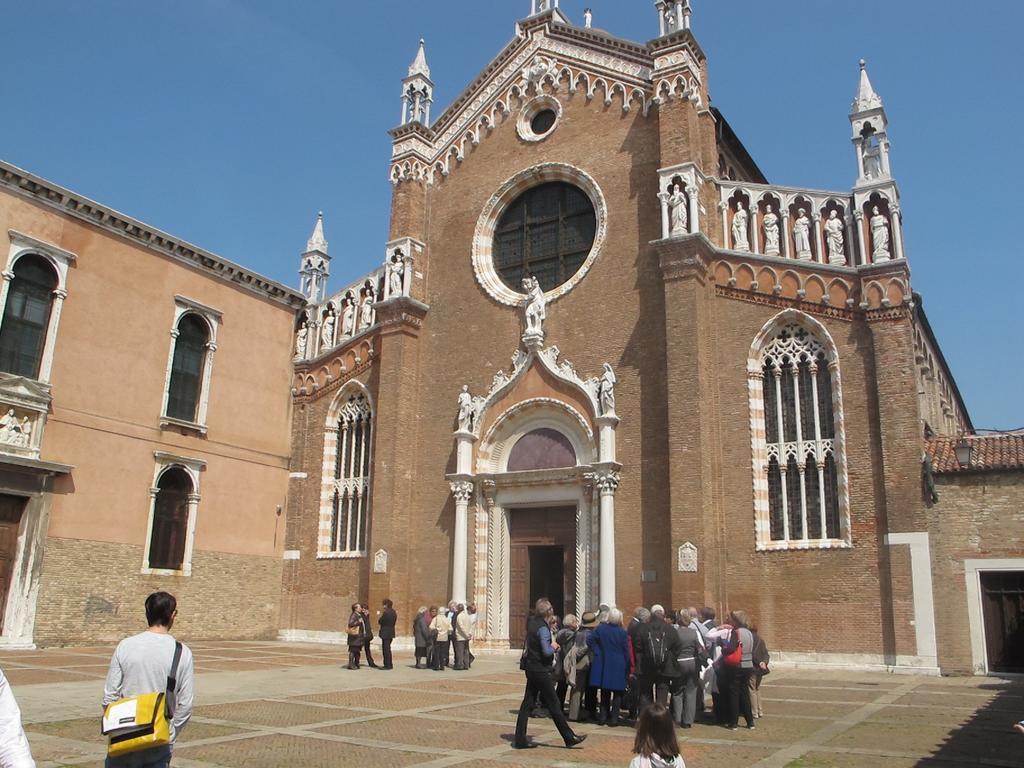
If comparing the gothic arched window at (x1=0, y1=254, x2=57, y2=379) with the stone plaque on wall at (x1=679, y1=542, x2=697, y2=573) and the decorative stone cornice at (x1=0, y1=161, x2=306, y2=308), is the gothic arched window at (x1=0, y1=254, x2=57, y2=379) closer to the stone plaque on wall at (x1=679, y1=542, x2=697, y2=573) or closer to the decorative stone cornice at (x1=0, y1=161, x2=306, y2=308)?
the decorative stone cornice at (x1=0, y1=161, x2=306, y2=308)

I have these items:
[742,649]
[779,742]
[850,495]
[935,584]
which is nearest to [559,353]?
[850,495]

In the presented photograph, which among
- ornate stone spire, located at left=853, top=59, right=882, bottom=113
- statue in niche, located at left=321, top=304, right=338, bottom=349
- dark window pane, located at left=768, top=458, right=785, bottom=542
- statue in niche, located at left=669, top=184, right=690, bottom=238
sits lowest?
dark window pane, located at left=768, top=458, right=785, bottom=542

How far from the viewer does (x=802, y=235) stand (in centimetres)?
2103

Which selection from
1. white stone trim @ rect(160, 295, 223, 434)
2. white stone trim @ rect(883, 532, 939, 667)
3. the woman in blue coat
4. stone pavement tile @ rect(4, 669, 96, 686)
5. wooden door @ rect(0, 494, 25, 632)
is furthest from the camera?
white stone trim @ rect(160, 295, 223, 434)

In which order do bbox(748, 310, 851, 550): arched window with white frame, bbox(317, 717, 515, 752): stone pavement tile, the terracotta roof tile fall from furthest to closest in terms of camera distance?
bbox(748, 310, 851, 550): arched window with white frame < the terracotta roof tile < bbox(317, 717, 515, 752): stone pavement tile

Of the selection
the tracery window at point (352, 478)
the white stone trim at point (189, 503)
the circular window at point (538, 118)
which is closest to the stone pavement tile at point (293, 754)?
the white stone trim at point (189, 503)

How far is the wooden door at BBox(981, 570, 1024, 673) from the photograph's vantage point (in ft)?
57.1

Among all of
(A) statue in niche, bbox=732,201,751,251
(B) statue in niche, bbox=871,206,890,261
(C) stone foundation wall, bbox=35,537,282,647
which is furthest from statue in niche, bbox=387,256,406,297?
(B) statue in niche, bbox=871,206,890,261

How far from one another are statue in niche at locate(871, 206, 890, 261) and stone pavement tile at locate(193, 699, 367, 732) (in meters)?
14.5

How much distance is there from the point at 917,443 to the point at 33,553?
19.4 metres

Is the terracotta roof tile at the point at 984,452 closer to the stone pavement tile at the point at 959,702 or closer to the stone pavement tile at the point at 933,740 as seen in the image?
the stone pavement tile at the point at 959,702

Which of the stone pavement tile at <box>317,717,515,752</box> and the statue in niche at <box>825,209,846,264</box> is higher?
the statue in niche at <box>825,209,846,264</box>

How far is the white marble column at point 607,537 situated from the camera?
20438 mm

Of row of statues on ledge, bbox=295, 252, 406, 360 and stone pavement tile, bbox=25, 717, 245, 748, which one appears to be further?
row of statues on ledge, bbox=295, 252, 406, 360
